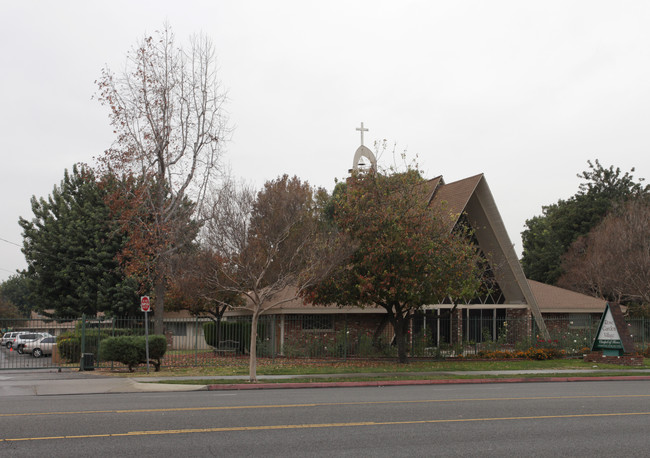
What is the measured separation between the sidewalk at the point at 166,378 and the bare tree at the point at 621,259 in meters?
19.0

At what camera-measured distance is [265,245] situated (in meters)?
20.8

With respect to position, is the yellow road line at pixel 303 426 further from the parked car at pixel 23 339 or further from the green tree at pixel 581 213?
the green tree at pixel 581 213

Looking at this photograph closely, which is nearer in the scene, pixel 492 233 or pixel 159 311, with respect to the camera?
pixel 159 311

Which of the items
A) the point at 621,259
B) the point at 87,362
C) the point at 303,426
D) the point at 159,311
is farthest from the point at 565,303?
the point at 303,426

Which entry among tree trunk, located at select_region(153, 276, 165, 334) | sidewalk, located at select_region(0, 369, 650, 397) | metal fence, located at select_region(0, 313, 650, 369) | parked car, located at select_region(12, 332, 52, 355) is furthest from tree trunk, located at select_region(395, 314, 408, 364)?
parked car, located at select_region(12, 332, 52, 355)

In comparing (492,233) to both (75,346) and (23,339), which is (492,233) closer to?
(75,346)

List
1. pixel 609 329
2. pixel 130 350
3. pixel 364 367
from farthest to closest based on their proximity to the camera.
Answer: pixel 609 329, pixel 364 367, pixel 130 350

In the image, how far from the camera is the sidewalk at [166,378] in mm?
16625

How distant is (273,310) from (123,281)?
11876 mm

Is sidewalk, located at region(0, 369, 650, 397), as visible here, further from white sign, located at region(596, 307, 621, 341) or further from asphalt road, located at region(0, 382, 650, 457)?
white sign, located at region(596, 307, 621, 341)

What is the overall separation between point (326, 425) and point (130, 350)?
1378cm

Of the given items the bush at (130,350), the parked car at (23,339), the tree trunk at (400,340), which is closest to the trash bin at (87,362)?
the bush at (130,350)

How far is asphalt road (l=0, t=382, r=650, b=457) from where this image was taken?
8234 millimetres

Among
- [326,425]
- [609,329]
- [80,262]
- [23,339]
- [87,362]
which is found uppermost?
[80,262]
